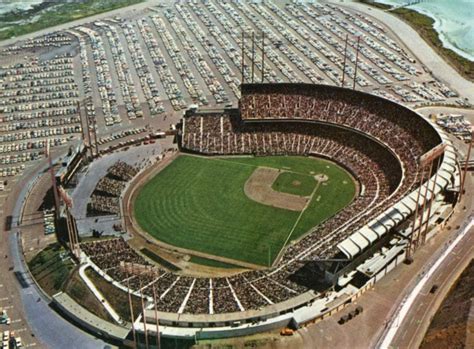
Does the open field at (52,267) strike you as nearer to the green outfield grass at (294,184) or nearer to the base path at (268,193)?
the base path at (268,193)

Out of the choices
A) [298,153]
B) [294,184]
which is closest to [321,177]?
[294,184]

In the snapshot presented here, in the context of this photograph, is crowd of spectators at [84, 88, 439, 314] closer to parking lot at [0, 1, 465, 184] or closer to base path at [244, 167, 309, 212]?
base path at [244, 167, 309, 212]

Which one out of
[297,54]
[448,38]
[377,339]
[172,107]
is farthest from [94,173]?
[448,38]

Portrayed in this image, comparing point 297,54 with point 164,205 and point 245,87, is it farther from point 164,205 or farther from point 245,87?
point 164,205

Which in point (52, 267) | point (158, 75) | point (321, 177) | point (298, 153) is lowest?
point (52, 267)

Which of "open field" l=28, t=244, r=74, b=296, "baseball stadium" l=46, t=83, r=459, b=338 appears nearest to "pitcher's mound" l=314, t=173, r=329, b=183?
"baseball stadium" l=46, t=83, r=459, b=338

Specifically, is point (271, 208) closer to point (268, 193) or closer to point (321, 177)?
point (268, 193)
